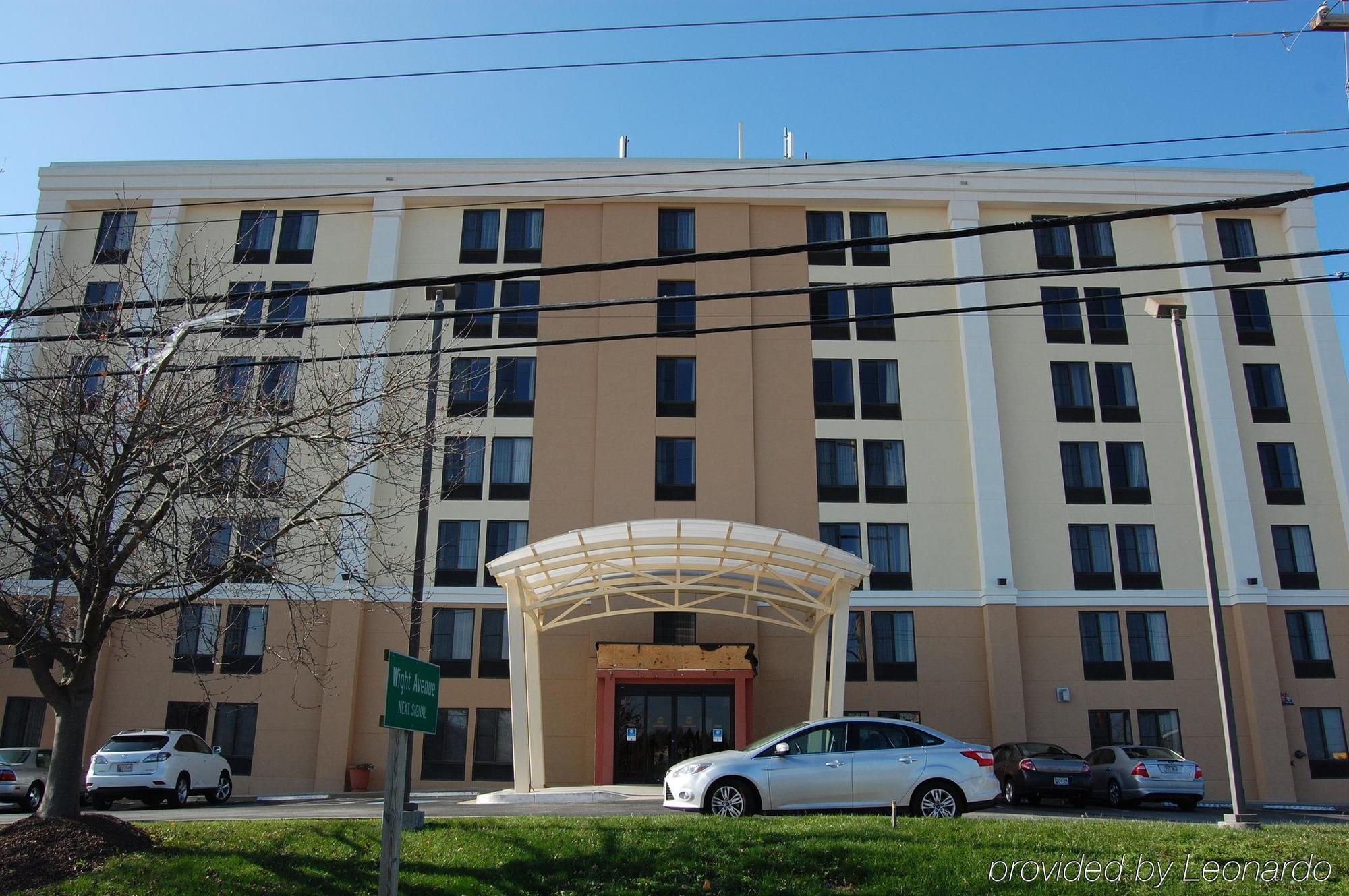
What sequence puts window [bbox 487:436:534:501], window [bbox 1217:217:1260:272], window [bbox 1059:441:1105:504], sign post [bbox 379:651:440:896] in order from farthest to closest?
window [bbox 1217:217:1260:272] → window [bbox 1059:441:1105:504] → window [bbox 487:436:534:501] → sign post [bbox 379:651:440:896]

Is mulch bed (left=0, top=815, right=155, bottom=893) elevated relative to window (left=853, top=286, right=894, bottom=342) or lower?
lower

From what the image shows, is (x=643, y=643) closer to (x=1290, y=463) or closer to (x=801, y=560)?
(x=801, y=560)

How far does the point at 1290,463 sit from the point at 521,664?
24.6 metres

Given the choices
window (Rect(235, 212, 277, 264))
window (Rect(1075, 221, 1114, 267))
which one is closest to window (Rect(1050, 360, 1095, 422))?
window (Rect(1075, 221, 1114, 267))

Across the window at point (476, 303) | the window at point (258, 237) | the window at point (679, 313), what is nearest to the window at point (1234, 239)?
the window at point (679, 313)

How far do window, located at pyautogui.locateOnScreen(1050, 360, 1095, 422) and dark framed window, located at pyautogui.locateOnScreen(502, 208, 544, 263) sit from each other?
16661mm

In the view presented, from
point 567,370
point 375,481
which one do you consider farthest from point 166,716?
point 567,370

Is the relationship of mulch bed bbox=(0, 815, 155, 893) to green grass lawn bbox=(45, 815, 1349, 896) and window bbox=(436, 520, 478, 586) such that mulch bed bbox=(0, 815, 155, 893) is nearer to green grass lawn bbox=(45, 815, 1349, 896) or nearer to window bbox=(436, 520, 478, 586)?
green grass lawn bbox=(45, 815, 1349, 896)

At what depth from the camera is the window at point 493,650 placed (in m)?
29.2

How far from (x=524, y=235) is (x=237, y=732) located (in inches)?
670

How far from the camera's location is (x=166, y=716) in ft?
95.0

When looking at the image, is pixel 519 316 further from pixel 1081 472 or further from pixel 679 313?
pixel 1081 472

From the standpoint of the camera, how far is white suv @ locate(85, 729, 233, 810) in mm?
19047

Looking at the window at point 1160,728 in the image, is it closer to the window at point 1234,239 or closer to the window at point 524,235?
the window at point 1234,239
